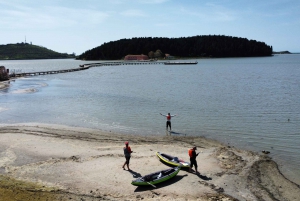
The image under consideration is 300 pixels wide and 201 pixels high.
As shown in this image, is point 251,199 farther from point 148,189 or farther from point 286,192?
point 148,189

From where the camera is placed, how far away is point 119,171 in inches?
661

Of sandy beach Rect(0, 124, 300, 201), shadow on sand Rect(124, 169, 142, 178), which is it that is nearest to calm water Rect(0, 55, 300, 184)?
sandy beach Rect(0, 124, 300, 201)

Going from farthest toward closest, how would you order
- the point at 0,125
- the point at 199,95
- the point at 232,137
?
the point at 199,95, the point at 0,125, the point at 232,137

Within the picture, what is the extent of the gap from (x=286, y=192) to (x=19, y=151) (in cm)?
1731

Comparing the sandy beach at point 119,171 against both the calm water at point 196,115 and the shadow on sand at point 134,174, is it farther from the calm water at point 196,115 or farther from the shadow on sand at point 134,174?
the calm water at point 196,115

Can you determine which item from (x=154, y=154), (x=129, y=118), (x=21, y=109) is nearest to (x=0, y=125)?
(x=21, y=109)

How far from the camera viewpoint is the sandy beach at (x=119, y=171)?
553 inches

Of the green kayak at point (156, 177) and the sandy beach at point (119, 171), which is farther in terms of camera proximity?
the green kayak at point (156, 177)

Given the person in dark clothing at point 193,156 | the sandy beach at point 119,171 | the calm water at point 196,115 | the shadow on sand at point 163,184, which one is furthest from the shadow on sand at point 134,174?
the calm water at point 196,115

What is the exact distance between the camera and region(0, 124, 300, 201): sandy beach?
46.1ft

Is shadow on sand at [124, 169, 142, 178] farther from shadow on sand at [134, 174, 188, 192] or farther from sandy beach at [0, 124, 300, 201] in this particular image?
shadow on sand at [134, 174, 188, 192]

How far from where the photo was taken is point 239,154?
20.0 meters

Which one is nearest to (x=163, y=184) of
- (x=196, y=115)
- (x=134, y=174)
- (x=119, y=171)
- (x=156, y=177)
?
(x=156, y=177)

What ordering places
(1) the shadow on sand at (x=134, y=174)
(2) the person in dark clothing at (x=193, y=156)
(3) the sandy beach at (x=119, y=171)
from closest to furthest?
(3) the sandy beach at (x=119, y=171)
(1) the shadow on sand at (x=134, y=174)
(2) the person in dark clothing at (x=193, y=156)
